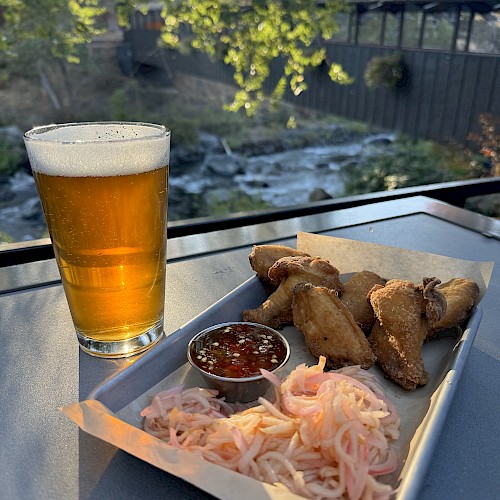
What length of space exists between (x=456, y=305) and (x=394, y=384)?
1.06 feet

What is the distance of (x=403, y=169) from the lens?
1427 cm

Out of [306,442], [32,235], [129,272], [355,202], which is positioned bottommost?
[32,235]

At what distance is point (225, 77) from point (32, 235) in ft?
40.6

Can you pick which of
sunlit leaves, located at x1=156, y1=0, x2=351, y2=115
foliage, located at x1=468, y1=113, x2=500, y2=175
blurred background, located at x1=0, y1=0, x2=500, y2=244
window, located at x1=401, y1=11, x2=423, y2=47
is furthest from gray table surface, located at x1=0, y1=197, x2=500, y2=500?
window, located at x1=401, y1=11, x2=423, y2=47

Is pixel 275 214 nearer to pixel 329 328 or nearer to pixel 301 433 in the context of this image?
pixel 329 328

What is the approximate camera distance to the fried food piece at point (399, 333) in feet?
4.47

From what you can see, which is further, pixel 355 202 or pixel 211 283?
pixel 355 202

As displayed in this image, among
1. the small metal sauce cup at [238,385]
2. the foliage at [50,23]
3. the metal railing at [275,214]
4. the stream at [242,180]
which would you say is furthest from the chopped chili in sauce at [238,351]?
the stream at [242,180]

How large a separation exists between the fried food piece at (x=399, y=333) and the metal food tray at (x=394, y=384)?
1.3 inches

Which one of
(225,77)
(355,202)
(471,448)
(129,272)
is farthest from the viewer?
(225,77)

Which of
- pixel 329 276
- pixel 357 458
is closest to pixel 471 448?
pixel 357 458

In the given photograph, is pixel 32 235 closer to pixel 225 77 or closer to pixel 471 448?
pixel 471 448

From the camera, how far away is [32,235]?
11.0 meters

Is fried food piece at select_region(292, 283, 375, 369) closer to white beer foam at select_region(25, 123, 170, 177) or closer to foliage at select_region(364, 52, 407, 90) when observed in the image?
white beer foam at select_region(25, 123, 170, 177)
